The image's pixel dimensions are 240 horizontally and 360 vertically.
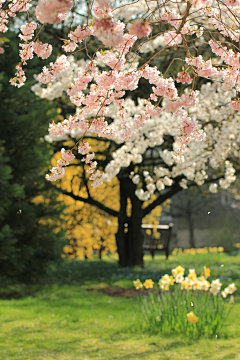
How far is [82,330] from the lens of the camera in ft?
→ 16.3

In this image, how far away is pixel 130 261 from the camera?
10.9m

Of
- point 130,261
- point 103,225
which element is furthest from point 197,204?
point 130,261

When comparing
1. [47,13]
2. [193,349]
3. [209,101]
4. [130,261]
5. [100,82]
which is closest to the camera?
[47,13]

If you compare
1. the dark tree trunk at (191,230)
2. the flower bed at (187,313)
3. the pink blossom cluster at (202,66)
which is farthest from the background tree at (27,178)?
the dark tree trunk at (191,230)

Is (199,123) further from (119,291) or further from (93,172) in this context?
(93,172)

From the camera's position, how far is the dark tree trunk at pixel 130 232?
10.7 m

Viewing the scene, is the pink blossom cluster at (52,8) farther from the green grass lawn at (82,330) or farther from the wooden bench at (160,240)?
the wooden bench at (160,240)

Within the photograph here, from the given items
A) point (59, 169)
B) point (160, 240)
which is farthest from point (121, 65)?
point (160, 240)

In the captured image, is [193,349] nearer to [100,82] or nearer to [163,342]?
[163,342]

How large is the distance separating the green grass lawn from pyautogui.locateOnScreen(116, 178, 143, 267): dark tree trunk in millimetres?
2523

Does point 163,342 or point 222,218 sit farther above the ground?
point 222,218

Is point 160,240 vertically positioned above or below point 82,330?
above

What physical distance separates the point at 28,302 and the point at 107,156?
14.0 ft

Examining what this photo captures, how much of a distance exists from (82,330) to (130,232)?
6.02 m
